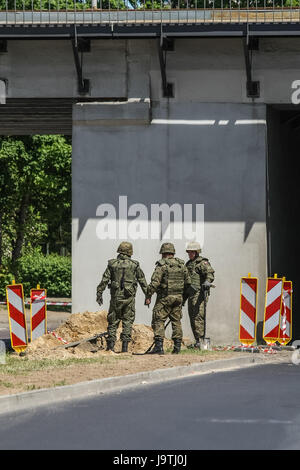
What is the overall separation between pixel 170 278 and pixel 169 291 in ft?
0.72

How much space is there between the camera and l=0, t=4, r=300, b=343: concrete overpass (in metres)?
21.4

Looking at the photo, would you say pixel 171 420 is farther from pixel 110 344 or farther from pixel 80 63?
pixel 80 63

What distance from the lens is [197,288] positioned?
19.8 meters

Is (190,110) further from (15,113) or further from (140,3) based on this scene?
(140,3)

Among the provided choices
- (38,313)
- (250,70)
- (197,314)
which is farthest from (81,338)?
(250,70)

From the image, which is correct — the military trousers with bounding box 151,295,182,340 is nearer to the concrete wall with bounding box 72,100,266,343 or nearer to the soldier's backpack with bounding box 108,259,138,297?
the soldier's backpack with bounding box 108,259,138,297

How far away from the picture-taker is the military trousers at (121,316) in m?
18.3

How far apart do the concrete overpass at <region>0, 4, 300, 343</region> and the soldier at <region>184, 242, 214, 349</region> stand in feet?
4.99

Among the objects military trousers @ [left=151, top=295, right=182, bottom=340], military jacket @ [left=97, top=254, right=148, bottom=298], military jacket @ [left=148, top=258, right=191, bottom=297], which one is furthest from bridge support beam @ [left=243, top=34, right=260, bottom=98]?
military trousers @ [left=151, top=295, right=182, bottom=340]

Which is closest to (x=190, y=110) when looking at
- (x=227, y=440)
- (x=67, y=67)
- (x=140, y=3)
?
(x=67, y=67)

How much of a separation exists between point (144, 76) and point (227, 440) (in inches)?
516

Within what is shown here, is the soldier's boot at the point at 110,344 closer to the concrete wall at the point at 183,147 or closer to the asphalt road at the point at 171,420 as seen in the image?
the concrete wall at the point at 183,147

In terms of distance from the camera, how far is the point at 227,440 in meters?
9.38

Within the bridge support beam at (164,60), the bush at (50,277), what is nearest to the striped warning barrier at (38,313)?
the bridge support beam at (164,60)
